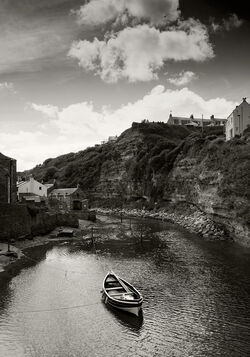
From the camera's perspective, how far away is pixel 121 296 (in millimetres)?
29938

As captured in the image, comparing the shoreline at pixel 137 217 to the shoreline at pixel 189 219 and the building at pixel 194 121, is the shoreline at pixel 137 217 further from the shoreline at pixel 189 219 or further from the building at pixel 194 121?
the building at pixel 194 121

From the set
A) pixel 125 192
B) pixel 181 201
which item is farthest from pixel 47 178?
pixel 181 201

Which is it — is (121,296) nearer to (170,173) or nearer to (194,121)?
(170,173)

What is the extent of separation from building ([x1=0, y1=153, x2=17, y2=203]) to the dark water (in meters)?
15.8

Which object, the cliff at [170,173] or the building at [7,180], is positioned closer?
the cliff at [170,173]

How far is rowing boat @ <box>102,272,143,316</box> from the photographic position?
27672 mm

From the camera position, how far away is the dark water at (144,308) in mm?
23031

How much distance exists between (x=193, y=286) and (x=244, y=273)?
7141 mm

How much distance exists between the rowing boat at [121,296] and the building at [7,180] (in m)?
30.7

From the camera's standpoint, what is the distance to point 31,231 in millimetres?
57781

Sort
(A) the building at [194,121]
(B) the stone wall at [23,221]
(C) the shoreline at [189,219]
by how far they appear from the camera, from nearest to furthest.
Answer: (B) the stone wall at [23,221] < (C) the shoreline at [189,219] < (A) the building at [194,121]

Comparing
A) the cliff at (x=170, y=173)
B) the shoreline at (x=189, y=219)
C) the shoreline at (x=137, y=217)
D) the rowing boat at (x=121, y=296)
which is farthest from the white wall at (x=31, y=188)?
the rowing boat at (x=121, y=296)

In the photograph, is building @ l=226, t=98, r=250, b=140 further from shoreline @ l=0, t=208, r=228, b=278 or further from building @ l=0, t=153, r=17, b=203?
building @ l=0, t=153, r=17, b=203

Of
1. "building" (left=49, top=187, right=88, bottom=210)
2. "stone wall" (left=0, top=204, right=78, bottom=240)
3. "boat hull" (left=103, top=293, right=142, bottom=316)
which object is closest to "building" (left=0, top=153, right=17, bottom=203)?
"stone wall" (left=0, top=204, right=78, bottom=240)
